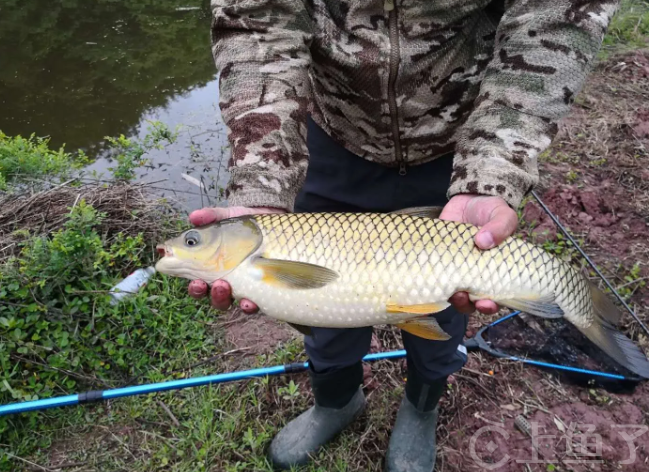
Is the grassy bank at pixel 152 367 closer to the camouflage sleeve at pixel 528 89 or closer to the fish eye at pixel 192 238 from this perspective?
the fish eye at pixel 192 238

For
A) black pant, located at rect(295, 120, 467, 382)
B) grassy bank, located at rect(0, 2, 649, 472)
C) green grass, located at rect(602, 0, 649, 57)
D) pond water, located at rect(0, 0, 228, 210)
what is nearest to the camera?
black pant, located at rect(295, 120, 467, 382)

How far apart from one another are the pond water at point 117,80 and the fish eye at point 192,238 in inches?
96.2

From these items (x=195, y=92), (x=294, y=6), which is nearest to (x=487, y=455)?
(x=294, y=6)

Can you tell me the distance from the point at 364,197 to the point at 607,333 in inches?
35.5

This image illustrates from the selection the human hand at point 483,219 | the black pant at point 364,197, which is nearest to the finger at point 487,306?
the human hand at point 483,219

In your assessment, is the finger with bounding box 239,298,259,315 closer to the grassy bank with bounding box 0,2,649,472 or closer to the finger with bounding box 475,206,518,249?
the finger with bounding box 475,206,518,249

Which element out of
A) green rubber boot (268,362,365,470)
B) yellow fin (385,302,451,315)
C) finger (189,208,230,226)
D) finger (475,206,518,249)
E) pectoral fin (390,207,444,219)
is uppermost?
finger (475,206,518,249)

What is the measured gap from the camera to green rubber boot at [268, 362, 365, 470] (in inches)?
83.4

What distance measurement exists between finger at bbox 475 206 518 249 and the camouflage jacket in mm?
108

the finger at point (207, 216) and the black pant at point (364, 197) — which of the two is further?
the black pant at point (364, 197)

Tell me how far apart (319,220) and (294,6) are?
663 millimetres

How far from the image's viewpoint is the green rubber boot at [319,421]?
6.95ft

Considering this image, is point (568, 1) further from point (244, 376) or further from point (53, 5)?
point (53, 5)

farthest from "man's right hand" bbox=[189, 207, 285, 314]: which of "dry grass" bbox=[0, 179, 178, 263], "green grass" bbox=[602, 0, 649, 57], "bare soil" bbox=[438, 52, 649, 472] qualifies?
"green grass" bbox=[602, 0, 649, 57]
